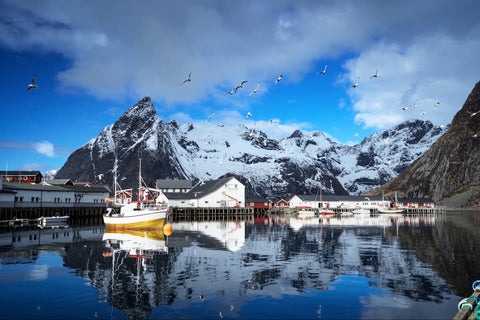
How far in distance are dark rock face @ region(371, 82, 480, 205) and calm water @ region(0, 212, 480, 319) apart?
13894cm

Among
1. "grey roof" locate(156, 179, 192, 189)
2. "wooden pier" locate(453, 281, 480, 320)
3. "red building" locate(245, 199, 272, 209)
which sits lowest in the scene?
"wooden pier" locate(453, 281, 480, 320)

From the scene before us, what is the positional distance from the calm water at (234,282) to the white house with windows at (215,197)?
249 ft

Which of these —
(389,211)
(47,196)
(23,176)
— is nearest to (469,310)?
(47,196)

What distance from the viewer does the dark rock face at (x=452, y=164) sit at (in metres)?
158

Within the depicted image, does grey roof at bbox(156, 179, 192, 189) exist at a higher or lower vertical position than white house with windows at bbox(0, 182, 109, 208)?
higher

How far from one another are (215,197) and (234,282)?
90.9m

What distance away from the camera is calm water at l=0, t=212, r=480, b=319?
14.4 metres

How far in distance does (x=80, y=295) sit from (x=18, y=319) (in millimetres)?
3333

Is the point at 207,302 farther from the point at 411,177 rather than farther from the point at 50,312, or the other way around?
the point at 411,177

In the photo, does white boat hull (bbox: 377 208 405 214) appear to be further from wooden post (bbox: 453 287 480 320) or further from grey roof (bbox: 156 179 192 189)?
wooden post (bbox: 453 287 480 320)

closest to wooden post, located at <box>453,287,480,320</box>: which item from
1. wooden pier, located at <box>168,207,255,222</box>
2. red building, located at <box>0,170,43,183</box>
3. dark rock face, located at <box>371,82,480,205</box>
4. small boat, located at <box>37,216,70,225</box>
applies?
small boat, located at <box>37,216,70,225</box>

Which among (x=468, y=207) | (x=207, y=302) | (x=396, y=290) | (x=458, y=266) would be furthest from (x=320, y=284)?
(x=468, y=207)

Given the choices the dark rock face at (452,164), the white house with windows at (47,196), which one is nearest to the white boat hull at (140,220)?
the white house with windows at (47,196)

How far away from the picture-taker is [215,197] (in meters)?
110
